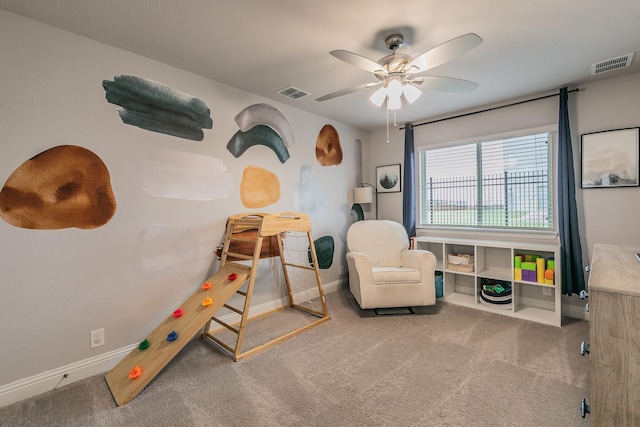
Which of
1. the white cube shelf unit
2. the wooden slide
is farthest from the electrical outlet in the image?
the white cube shelf unit

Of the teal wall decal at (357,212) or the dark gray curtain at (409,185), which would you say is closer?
the dark gray curtain at (409,185)

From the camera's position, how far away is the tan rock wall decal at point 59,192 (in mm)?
1785

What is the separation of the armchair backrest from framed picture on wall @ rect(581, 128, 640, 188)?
1.87m

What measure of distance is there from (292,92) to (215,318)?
2282 millimetres

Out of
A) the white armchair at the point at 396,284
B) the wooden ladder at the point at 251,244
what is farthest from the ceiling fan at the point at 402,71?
the white armchair at the point at 396,284

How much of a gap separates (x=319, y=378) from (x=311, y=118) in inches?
112

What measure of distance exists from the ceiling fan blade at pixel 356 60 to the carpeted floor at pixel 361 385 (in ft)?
6.64

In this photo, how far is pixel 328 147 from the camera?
3893mm

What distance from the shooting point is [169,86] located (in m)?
2.43

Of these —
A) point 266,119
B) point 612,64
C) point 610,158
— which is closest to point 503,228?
point 610,158

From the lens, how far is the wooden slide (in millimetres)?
1847

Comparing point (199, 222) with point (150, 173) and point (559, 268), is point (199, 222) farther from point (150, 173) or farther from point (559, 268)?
point (559, 268)

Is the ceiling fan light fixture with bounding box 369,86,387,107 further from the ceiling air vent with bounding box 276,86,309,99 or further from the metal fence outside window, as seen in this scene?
the metal fence outside window

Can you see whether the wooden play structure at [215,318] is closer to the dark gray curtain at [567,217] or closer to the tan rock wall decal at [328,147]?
the tan rock wall decal at [328,147]
